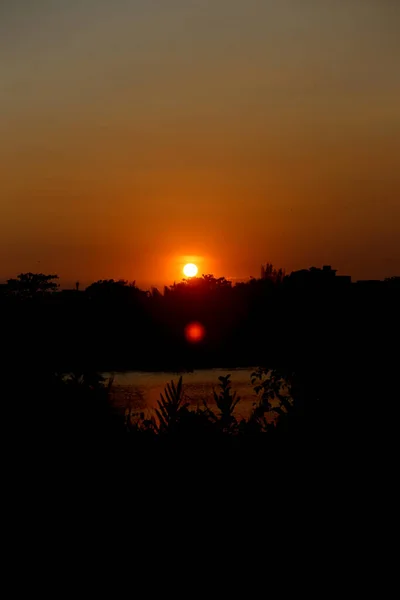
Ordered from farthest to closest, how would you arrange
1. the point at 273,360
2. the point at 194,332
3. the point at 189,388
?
the point at 194,332 < the point at 189,388 < the point at 273,360

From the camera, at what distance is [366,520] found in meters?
5.87

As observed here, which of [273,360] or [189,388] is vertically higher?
[273,360]

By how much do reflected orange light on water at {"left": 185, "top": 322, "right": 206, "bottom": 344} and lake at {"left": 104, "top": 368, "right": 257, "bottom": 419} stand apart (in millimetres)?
8835

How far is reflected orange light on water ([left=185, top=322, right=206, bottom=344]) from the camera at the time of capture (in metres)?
24.2

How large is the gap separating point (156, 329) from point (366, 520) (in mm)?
18421

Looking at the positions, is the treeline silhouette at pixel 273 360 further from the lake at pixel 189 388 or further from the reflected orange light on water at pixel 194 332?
the reflected orange light on water at pixel 194 332

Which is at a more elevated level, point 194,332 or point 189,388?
point 194,332

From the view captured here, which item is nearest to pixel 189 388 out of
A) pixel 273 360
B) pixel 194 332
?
pixel 273 360

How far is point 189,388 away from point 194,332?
12.6m

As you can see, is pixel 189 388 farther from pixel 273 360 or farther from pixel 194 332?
pixel 194 332

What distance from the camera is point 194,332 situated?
25.1 meters

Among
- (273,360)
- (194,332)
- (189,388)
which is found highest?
(194,332)

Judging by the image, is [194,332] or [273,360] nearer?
[273,360]

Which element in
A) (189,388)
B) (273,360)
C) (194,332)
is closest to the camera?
(273,360)
